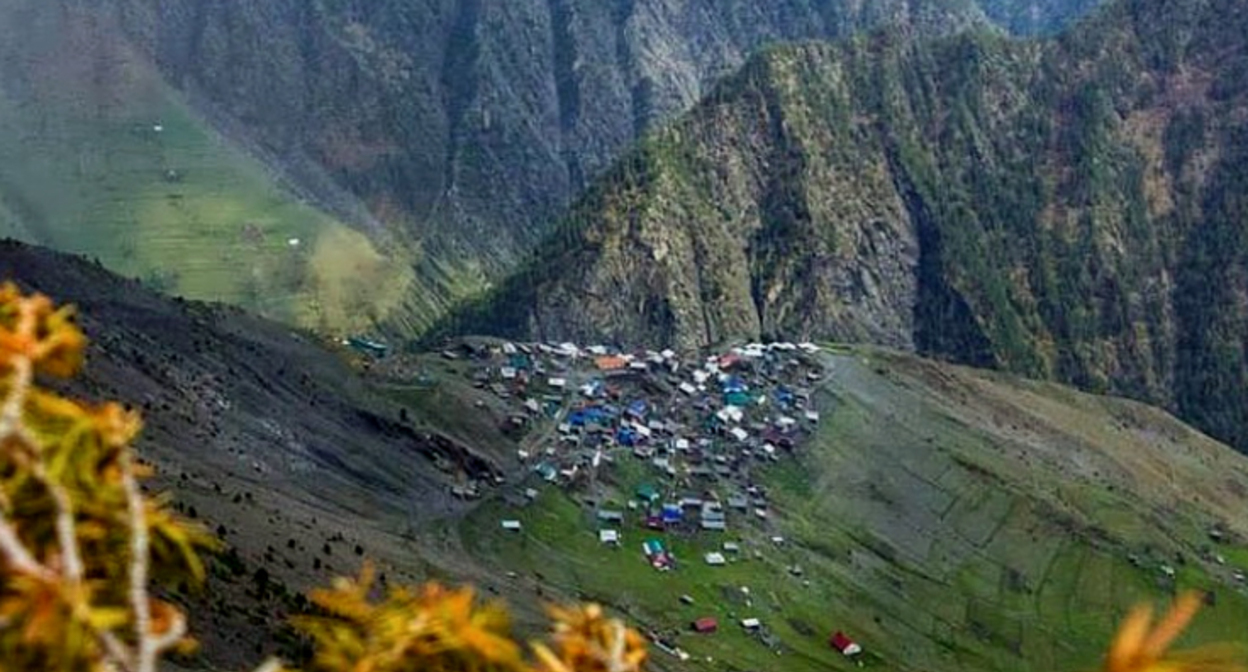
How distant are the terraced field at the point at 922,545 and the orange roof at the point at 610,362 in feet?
70.7

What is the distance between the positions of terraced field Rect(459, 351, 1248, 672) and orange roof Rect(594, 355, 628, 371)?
70.7ft

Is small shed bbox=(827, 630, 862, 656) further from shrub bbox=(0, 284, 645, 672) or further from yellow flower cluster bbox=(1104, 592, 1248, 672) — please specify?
yellow flower cluster bbox=(1104, 592, 1248, 672)

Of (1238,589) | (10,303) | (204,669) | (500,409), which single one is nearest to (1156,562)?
(1238,589)

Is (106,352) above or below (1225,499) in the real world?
above

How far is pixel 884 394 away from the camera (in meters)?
154

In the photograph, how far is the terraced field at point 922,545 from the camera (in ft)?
368

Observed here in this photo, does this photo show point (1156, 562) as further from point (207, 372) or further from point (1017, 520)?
point (207, 372)

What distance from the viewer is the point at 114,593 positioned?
Answer: 7.50 metres

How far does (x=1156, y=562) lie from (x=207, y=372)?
290 feet

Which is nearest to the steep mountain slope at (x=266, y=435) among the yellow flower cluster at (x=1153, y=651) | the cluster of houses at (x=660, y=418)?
the cluster of houses at (x=660, y=418)

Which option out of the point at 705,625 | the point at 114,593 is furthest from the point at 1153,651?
the point at 705,625

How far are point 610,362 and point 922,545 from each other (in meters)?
39.5

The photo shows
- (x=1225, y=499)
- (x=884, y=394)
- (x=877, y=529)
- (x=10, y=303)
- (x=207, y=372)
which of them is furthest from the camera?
(x=1225, y=499)

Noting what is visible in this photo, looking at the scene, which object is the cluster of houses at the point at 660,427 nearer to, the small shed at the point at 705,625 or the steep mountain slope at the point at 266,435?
the small shed at the point at 705,625
